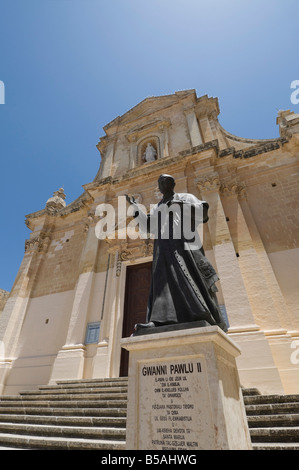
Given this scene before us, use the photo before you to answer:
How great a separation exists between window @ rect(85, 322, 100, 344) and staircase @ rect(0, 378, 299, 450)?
7.18 ft

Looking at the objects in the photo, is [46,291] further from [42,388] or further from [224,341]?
[224,341]

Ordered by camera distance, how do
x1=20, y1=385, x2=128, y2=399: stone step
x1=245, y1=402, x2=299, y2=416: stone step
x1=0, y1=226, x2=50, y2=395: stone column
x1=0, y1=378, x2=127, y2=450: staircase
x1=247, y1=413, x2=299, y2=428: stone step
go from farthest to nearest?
x1=0, y1=226, x2=50, y2=395: stone column → x1=20, y1=385, x2=128, y2=399: stone step → x1=245, y1=402, x2=299, y2=416: stone step → x1=0, y1=378, x2=127, y2=450: staircase → x1=247, y1=413, x2=299, y2=428: stone step

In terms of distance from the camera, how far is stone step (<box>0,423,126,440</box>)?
358 centimetres

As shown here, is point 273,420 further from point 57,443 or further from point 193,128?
point 193,128

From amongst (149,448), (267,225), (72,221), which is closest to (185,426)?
(149,448)

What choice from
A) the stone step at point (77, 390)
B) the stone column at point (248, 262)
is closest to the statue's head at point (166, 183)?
the stone step at point (77, 390)

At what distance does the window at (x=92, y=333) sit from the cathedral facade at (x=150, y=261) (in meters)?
0.04

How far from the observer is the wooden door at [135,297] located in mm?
8016

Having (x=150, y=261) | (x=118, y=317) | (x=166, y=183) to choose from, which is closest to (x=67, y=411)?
(x=118, y=317)

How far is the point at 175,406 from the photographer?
6.56ft

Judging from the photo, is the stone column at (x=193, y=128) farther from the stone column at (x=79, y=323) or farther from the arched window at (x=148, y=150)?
the stone column at (x=79, y=323)

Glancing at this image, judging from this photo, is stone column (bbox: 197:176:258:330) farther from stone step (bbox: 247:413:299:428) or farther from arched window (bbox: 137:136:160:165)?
arched window (bbox: 137:136:160:165)

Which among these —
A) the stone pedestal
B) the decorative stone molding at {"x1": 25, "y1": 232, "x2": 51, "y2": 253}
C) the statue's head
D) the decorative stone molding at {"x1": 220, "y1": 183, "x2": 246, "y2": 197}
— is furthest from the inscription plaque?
the decorative stone molding at {"x1": 25, "y1": 232, "x2": 51, "y2": 253}

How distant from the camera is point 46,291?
35.8 feet
